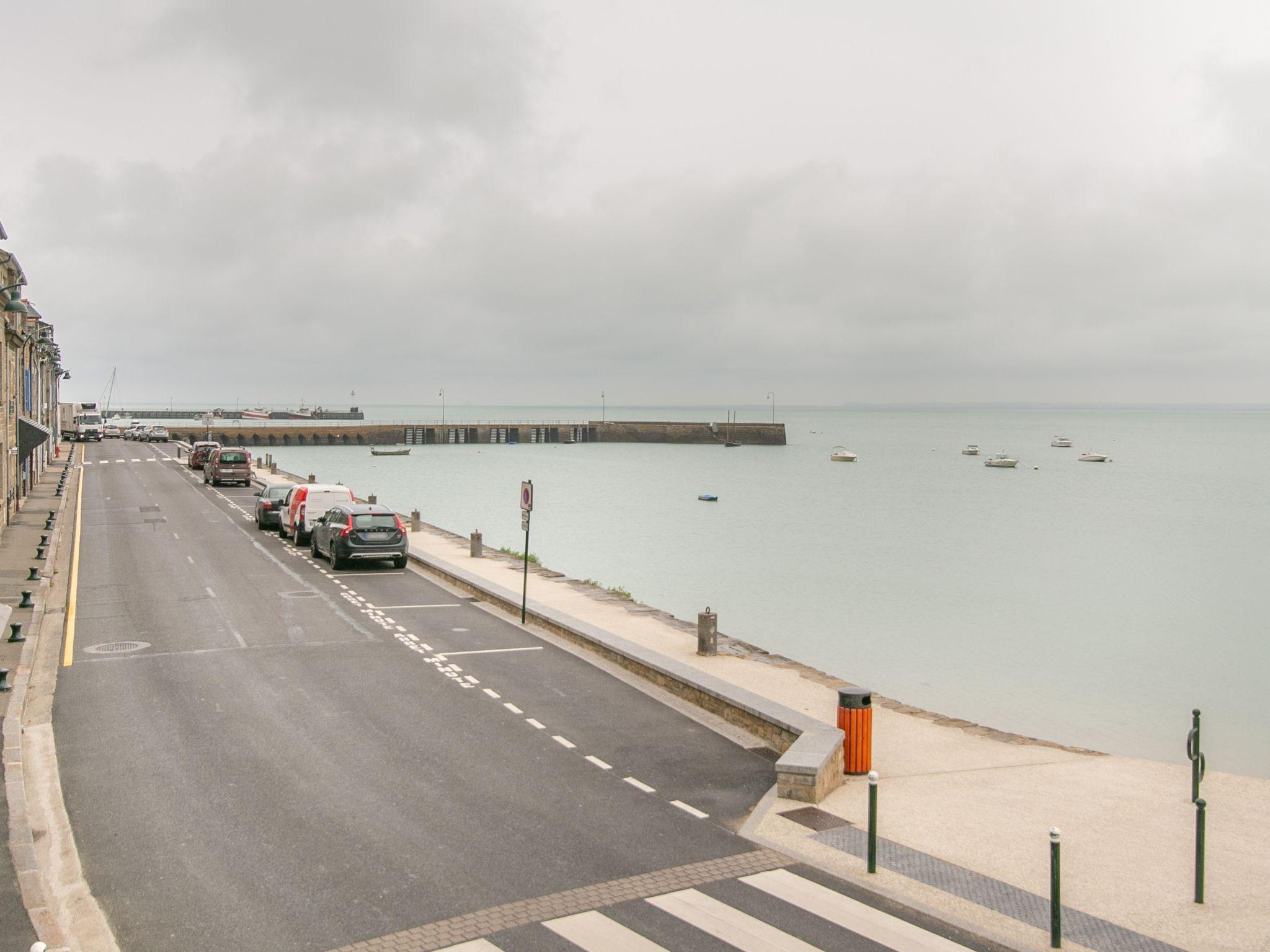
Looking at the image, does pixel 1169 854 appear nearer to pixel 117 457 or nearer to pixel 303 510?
pixel 303 510

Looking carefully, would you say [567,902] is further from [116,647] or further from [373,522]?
[373,522]

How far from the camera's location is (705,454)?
163375 millimetres

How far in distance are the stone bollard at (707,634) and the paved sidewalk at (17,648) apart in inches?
426

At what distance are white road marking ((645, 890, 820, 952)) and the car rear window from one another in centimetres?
2049

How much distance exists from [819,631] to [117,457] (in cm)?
6487

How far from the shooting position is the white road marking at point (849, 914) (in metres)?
8.02

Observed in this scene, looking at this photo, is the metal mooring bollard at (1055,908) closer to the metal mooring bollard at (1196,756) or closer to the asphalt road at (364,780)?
the asphalt road at (364,780)

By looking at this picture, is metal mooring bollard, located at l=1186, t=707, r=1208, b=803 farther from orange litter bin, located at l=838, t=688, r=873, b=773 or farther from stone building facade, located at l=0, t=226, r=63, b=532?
stone building facade, located at l=0, t=226, r=63, b=532

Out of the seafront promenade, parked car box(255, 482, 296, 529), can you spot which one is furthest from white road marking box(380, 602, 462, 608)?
parked car box(255, 482, 296, 529)

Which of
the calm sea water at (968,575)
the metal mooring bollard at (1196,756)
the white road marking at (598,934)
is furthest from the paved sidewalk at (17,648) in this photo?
the calm sea water at (968,575)

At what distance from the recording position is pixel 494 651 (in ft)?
60.8

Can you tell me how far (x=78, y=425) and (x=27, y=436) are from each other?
7586 cm

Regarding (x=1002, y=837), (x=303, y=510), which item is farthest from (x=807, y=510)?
(x=1002, y=837)

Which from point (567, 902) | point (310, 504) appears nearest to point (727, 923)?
point (567, 902)
